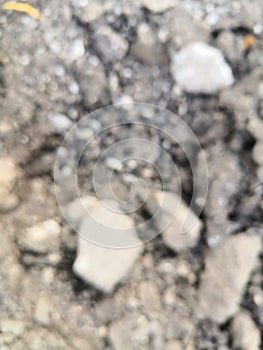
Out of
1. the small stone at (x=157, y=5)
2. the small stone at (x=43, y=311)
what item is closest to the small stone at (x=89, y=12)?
the small stone at (x=157, y=5)

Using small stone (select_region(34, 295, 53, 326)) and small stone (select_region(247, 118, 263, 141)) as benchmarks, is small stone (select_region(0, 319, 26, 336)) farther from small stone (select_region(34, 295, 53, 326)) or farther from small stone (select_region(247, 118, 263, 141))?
small stone (select_region(247, 118, 263, 141))

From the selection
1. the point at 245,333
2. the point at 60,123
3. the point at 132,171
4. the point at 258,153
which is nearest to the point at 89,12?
the point at 60,123

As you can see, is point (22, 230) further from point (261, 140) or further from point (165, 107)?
point (261, 140)

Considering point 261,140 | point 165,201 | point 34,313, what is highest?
point 261,140

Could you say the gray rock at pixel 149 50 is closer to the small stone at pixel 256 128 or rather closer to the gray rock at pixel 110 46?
the gray rock at pixel 110 46

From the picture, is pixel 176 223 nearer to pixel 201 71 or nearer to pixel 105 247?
pixel 105 247

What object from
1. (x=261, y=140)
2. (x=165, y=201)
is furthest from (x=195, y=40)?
(x=165, y=201)

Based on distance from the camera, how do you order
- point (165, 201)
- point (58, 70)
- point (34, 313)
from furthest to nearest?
point (58, 70) → point (165, 201) → point (34, 313)
